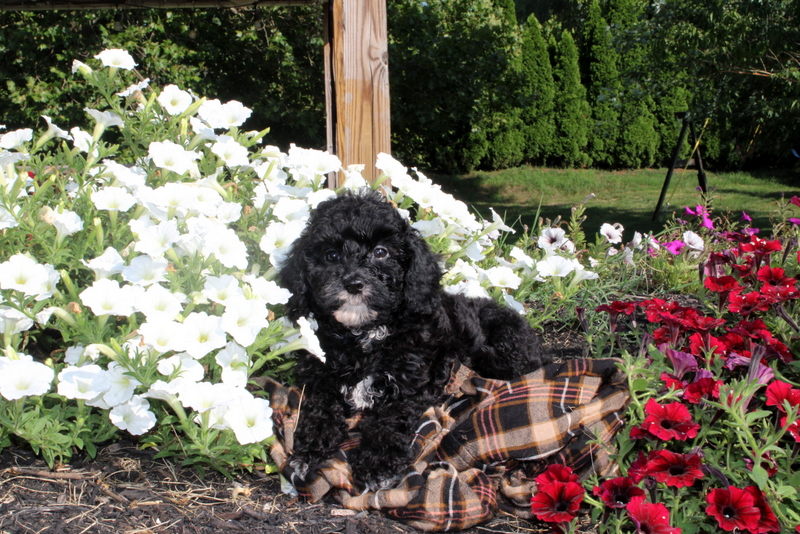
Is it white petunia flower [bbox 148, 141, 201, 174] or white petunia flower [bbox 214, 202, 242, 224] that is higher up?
white petunia flower [bbox 148, 141, 201, 174]

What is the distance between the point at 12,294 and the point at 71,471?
65 cm

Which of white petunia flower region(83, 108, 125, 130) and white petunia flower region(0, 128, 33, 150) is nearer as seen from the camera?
white petunia flower region(0, 128, 33, 150)

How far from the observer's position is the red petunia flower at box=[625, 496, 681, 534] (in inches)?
67.4

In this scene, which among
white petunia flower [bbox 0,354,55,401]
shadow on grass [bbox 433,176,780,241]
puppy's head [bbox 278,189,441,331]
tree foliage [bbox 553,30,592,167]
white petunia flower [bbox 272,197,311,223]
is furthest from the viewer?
tree foliage [bbox 553,30,592,167]

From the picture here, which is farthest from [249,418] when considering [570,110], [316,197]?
[570,110]

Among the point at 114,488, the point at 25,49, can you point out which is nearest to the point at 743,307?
the point at 114,488

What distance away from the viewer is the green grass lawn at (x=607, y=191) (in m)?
11.1

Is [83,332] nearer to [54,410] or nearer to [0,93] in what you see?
[54,410]

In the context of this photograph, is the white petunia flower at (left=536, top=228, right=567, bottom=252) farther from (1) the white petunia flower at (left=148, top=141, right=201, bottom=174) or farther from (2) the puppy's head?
(1) the white petunia flower at (left=148, top=141, right=201, bottom=174)

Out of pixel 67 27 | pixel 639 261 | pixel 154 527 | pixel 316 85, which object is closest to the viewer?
pixel 154 527

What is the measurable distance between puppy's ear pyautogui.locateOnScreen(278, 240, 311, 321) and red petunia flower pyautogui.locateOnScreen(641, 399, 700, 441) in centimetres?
125

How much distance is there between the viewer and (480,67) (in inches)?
357

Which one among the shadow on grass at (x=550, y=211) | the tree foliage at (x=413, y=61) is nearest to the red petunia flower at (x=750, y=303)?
the tree foliage at (x=413, y=61)

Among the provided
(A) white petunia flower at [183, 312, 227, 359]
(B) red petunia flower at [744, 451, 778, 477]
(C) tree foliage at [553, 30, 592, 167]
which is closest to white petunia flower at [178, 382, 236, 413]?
(A) white petunia flower at [183, 312, 227, 359]
